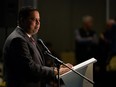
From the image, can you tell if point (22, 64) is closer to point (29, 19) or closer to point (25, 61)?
point (25, 61)

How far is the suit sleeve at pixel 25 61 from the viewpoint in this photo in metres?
4.43

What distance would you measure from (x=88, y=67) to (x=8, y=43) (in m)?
0.90

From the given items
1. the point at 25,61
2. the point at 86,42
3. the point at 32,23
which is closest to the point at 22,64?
the point at 25,61

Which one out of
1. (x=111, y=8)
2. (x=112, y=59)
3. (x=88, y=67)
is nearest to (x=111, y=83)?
(x=112, y=59)

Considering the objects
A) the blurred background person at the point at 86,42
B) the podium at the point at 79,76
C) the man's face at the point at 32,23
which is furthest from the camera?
the blurred background person at the point at 86,42

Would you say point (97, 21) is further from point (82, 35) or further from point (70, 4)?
point (82, 35)

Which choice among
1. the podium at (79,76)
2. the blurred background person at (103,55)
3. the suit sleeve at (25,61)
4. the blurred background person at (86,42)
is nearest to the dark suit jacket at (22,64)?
the suit sleeve at (25,61)

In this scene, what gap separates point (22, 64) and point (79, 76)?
0.73m

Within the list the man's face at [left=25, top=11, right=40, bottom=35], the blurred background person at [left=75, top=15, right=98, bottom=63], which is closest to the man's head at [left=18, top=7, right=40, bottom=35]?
the man's face at [left=25, top=11, right=40, bottom=35]

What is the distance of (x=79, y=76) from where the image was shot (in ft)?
16.0

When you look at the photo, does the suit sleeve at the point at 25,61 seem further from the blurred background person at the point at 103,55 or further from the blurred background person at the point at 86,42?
the blurred background person at the point at 103,55

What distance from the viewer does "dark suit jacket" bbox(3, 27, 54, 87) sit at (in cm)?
444

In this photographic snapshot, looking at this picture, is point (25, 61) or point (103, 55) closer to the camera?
point (25, 61)

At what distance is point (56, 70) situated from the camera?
4582mm
